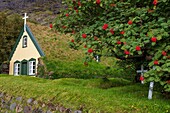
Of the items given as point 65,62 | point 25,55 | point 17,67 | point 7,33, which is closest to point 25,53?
point 25,55

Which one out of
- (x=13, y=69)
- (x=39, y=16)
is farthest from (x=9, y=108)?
(x=39, y=16)

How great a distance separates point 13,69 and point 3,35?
4992mm

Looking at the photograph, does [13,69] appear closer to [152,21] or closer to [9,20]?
[9,20]

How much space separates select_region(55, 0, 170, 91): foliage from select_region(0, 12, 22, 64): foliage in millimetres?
23162

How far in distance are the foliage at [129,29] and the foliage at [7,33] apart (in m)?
23.2

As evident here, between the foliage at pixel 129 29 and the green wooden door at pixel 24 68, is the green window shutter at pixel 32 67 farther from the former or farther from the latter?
the foliage at pixel 129 29

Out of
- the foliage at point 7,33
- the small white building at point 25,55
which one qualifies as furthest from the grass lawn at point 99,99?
the foliage at point 7,33

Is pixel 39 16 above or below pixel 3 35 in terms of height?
above

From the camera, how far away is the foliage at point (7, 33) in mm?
31423

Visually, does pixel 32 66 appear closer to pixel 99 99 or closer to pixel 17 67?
pixel 17 67

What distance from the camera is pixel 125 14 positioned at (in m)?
8.11

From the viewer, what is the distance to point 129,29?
288 inches

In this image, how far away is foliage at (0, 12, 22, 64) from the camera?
3142 centimetres

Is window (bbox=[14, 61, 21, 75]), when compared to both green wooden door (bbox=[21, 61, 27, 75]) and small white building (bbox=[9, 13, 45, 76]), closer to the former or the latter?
small white building (bbox=[9, 13, 45, 76])
